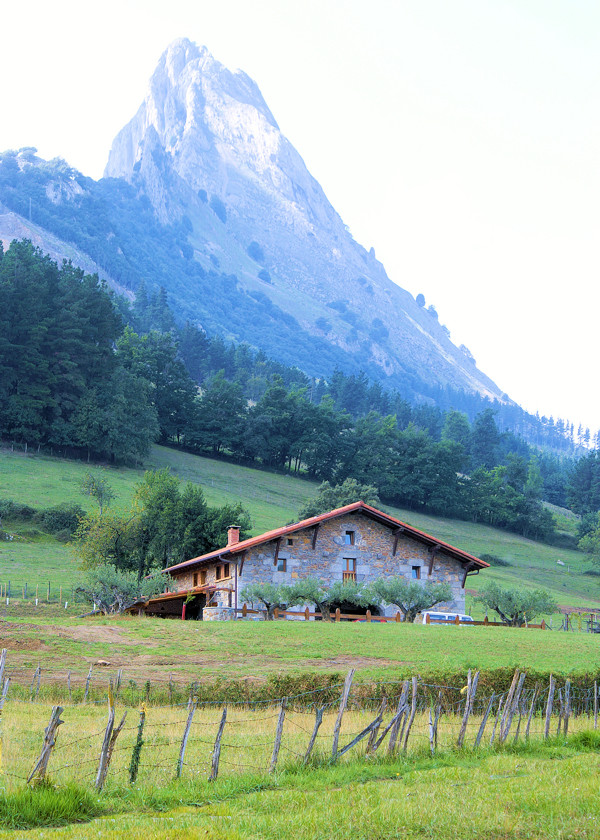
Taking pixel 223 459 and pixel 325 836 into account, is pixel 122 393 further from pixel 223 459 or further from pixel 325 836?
pixel 325 836

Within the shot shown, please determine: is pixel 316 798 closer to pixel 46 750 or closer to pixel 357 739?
pixel 357 739

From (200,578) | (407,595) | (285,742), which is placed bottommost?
(200,578)

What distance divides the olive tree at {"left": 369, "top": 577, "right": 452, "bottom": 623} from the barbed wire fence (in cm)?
1875

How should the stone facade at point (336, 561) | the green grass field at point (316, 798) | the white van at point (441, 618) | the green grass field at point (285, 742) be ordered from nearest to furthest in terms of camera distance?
the green grass field at point (316, 798), the green grass field at point (285, 742), the stone facade at point (336, 561), the white van at point (441, 618)

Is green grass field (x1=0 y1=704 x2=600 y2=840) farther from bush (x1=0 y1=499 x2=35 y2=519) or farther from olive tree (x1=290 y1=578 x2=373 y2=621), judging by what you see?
bush (x1=0 y1=499 x2=35 y2=519)

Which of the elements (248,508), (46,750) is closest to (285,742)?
(46,750)

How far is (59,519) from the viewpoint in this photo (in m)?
68.4

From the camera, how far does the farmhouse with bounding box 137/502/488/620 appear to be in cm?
4309

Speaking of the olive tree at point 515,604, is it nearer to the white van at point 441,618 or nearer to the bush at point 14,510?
the white van at point 441,618

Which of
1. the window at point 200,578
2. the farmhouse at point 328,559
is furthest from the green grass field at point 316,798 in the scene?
the window at point 200,578

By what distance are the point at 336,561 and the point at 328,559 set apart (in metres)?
0.53

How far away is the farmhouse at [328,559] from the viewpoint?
4309cm

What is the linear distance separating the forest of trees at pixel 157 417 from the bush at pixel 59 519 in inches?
1052

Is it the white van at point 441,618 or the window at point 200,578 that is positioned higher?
the white van at point 441,618
